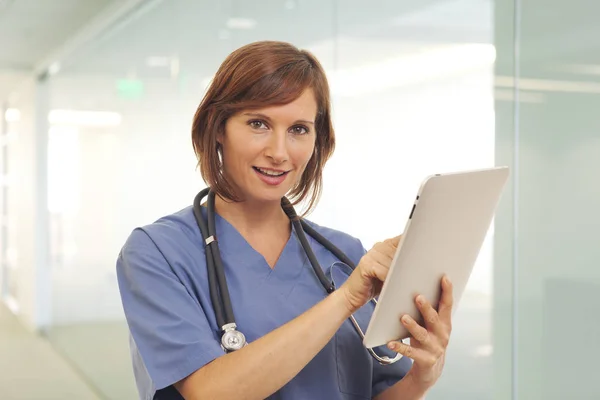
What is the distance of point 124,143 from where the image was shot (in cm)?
432

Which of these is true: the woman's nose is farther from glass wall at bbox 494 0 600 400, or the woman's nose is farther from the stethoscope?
glass wall at bbox 494 0 600 400

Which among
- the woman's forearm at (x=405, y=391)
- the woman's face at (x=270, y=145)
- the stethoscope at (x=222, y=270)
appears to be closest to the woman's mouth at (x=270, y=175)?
the woman's face at (x=270, y=145)

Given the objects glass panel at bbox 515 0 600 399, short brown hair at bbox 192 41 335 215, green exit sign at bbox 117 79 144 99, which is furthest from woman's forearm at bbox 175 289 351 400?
green exit sign at bbox 117 79 144 99

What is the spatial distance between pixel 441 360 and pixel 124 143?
3371 millimetres

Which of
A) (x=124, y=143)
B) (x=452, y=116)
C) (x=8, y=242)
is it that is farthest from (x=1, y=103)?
(x=452, y=116)

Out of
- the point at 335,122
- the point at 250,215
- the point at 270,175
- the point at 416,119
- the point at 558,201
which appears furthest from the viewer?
the point at 335,122

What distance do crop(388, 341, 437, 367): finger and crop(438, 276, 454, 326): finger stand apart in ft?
0.19

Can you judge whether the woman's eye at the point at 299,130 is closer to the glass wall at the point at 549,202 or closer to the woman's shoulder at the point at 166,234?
the woman's shoulder at the point at 166,234

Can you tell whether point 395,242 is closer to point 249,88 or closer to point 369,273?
point 369,273

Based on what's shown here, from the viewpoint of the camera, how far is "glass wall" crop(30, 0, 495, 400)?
1873 mm

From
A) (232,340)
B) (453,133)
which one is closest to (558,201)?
(453,133)

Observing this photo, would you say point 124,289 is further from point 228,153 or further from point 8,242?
point 8,242

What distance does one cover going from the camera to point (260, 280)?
130 centimetres

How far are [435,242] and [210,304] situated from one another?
14.8 inches
